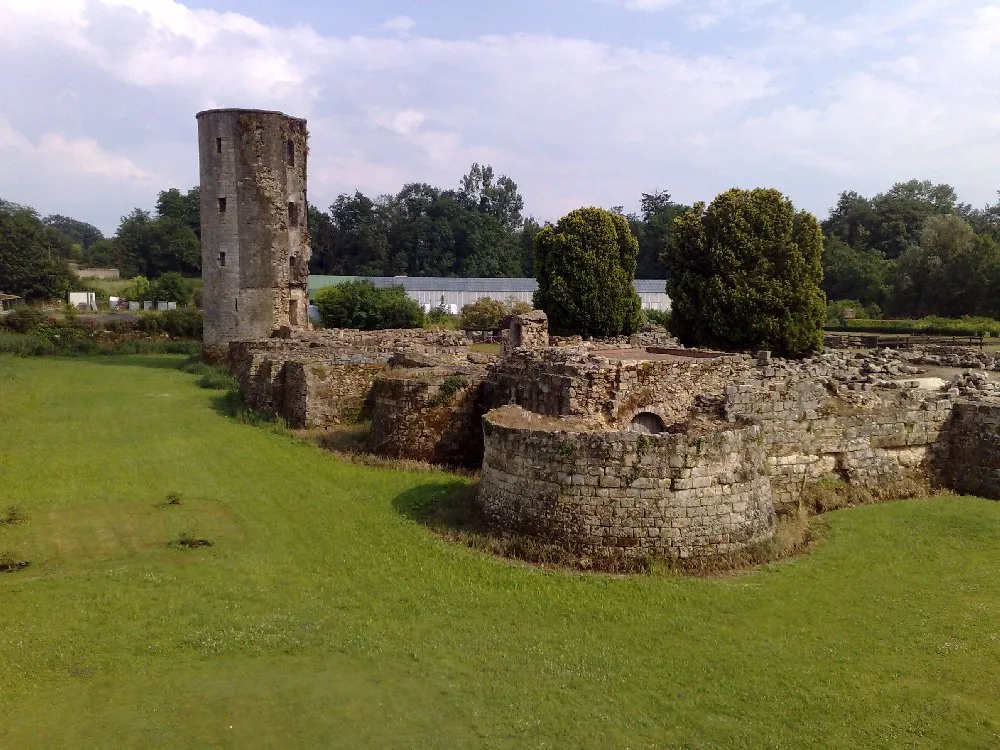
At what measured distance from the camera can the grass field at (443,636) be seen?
5.80 meters

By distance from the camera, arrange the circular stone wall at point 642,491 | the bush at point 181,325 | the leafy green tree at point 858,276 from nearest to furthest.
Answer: the circular stone wall at point 642,491
the bush at point 181,325
the leafy green tree at point 858,276

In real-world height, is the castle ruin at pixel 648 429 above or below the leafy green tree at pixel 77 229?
below

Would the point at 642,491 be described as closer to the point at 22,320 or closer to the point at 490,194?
the point at 22,320

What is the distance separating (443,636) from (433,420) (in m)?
6.87

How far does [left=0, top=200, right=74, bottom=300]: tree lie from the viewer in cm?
6128

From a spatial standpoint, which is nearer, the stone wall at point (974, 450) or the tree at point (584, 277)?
the stone wall at point (974, 450)

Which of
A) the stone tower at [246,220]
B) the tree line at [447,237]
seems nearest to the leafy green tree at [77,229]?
the tree line at [447,237]

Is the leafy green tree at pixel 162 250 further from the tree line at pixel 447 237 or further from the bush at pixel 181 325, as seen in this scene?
the bush at pixel 181 325

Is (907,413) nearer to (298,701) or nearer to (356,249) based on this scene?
(298,701)

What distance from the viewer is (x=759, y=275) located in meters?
23.6

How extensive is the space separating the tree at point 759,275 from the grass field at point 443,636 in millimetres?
12779

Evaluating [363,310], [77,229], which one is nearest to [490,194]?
[363,310]

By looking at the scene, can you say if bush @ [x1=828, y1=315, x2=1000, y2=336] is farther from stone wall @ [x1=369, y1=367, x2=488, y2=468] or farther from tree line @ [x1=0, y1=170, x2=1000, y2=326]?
stone wall @ [x1=369, y1=367, x2=488, y2=468]

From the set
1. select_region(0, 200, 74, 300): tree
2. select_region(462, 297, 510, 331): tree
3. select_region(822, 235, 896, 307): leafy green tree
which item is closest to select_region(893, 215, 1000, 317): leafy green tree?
select_region(822, 235, 896, 307): leafy green tree
